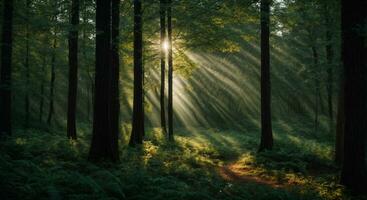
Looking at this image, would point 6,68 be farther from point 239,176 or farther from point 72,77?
point 239,176

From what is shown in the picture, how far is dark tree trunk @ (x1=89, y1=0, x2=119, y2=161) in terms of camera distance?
12008 mm

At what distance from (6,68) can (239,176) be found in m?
11.1

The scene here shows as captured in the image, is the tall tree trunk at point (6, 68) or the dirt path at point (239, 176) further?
the tall tree trunk at point (6, 68)

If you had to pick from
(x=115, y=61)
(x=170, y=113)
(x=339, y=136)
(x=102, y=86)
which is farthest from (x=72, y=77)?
(x=339, y=136)

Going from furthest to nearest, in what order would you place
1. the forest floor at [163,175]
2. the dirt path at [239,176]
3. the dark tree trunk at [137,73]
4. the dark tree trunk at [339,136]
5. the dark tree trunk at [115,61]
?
the dark tree trunk at [137,73] → the dark tree trunk at [115,61] → the dark tree trunk at [339,136] → the dirt path at [239,176] → the forest floor at [163,175]

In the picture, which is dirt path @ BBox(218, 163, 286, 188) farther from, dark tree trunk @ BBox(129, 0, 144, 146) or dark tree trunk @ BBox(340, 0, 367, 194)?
dark tree trunk @ BBox(129, 0, 144, 146)

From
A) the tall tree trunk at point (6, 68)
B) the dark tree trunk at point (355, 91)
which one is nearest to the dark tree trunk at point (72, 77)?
the tall tree trunk at point (6, 68)

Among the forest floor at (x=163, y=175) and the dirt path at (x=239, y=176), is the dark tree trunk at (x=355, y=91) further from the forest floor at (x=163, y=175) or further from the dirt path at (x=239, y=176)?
the dirt path at (x=239, y=176)

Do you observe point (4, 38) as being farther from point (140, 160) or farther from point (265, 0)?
point (265, 0)

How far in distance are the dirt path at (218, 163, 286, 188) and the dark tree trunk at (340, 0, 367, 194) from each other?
277 centimetres

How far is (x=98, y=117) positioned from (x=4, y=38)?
8067 millimetres

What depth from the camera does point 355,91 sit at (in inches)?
374

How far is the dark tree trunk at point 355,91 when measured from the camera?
939 cm

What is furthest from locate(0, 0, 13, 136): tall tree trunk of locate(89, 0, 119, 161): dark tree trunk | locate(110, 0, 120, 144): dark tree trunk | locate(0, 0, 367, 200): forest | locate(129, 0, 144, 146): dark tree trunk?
locate(89, 0, 119, 161): dark tree trunk
